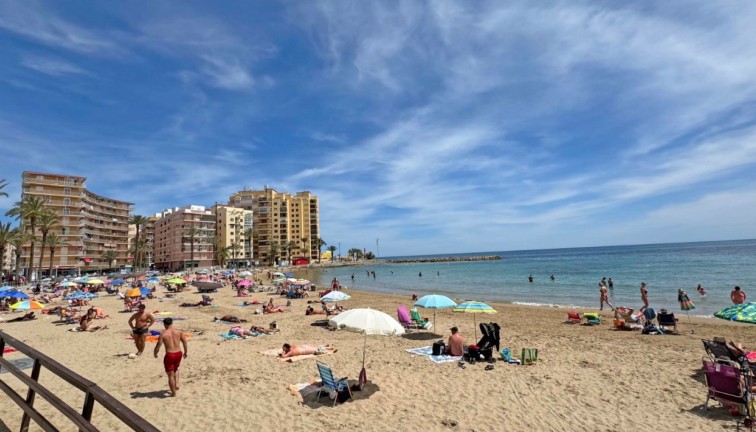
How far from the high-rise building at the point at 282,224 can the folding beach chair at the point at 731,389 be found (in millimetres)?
112702

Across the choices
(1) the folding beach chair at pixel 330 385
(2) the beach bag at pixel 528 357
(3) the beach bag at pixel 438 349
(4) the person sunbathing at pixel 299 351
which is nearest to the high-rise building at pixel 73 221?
(4) the person sunbathing at pixel 299 351

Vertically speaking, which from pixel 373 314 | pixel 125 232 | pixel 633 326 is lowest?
pixel 633 326

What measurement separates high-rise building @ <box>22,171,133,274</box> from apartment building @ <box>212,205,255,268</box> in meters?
26.7

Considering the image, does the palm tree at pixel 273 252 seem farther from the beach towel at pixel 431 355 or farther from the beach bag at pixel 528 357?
the beach bag at pixel 528 357

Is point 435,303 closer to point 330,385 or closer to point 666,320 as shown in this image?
point 330,385

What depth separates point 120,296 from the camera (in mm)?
30859

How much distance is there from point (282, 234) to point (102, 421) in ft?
381

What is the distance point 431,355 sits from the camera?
11.8 meters

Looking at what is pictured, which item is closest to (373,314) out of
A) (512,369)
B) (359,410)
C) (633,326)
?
(359,410)

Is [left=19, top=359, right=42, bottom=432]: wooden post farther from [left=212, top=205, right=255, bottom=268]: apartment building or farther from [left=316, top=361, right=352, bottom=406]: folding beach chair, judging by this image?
[left=212, top=205, right=255, bottom=268]: apartment building

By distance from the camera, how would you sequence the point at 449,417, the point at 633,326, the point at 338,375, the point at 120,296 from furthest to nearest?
the point at 120,296 → the point at 633,326 → the point at 338,375 → the point at 449,417

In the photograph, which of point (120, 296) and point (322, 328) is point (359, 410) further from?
point (120, 296)

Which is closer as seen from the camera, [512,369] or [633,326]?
[512,369]

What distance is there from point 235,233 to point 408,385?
4439 inches
